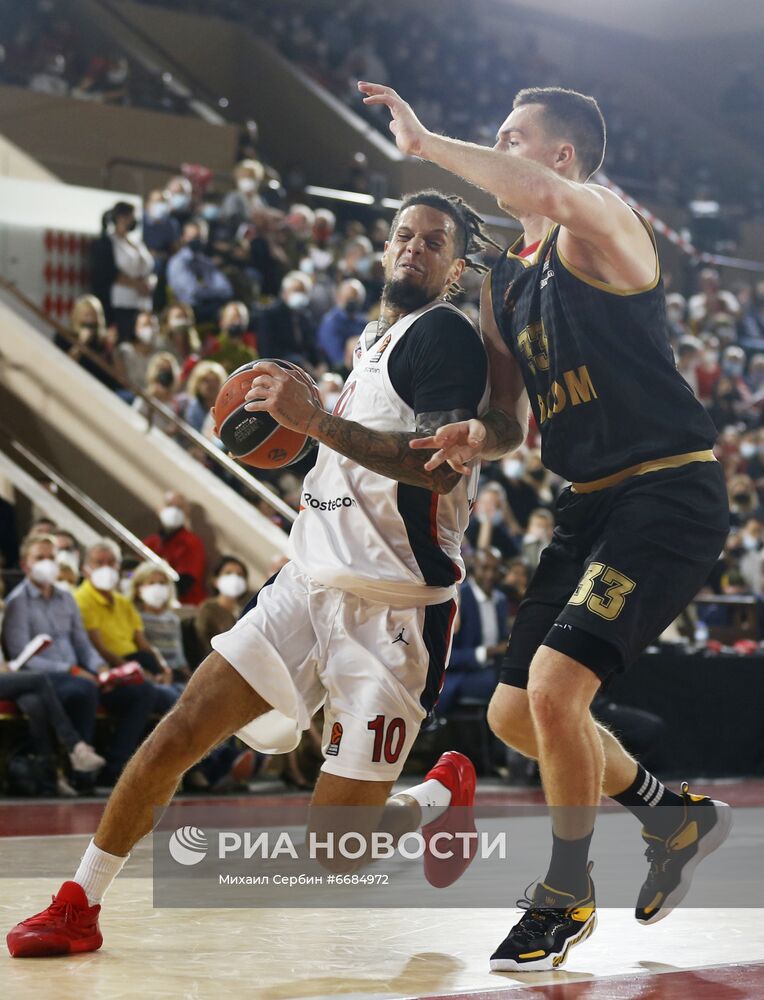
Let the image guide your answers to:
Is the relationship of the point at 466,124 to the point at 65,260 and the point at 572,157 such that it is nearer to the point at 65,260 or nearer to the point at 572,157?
the point at 65,260

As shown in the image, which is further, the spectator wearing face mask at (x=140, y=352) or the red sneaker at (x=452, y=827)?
the spectator wearing face mask at (x=140, y=352)

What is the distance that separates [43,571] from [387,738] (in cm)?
570

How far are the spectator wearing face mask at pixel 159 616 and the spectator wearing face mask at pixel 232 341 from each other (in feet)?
12.2

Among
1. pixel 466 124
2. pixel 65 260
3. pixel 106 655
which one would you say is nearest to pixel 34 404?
pixel 65 260

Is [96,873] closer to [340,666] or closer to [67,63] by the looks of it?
[340,666]

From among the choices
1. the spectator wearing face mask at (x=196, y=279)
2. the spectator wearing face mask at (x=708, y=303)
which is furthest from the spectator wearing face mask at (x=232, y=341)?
the spectator wearing face mask at (x=708, y=303)

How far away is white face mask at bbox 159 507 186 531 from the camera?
11.8 metres

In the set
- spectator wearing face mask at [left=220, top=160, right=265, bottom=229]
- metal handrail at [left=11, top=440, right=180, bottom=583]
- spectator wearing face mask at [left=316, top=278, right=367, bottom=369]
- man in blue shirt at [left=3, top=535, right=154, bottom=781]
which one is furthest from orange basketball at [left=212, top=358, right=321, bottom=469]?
spectator wearing face mask at [left=220, top=160, right=265, bottom=229]

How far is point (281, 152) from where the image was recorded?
22109 millimetres

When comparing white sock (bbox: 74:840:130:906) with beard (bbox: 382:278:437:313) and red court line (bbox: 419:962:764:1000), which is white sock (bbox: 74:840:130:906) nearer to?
red court line (bbox: 419:962:764:1000)

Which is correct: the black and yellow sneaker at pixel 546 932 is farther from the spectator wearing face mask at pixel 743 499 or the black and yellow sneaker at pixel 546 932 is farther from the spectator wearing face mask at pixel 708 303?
the spectator wearing face mask at pixel 708 303

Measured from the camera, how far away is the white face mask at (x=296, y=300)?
15.2m

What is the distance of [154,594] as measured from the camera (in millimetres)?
10328

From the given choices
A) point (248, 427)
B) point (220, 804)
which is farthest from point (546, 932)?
point (220, 804)
